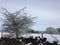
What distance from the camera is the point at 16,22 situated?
15.4 meters

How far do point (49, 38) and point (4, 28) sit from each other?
146 inches

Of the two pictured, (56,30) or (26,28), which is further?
(26,28)

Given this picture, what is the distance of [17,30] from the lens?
1545cm

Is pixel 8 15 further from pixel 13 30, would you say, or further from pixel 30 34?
pixel 30 34

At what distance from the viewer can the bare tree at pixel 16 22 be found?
15328 millimetres

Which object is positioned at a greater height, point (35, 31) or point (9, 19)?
point (9, 19)

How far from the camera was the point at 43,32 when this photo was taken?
14.4 m

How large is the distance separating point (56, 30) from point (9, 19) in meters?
3.91

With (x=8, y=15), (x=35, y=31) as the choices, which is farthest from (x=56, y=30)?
(x=8, y=15)

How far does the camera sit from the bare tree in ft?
50.3

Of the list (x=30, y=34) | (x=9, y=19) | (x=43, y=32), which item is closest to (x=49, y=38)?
(x=43, y=32)

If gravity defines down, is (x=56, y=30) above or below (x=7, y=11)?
below

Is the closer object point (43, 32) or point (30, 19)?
point (43, 32)

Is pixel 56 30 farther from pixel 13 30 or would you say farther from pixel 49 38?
pixel 13 30
